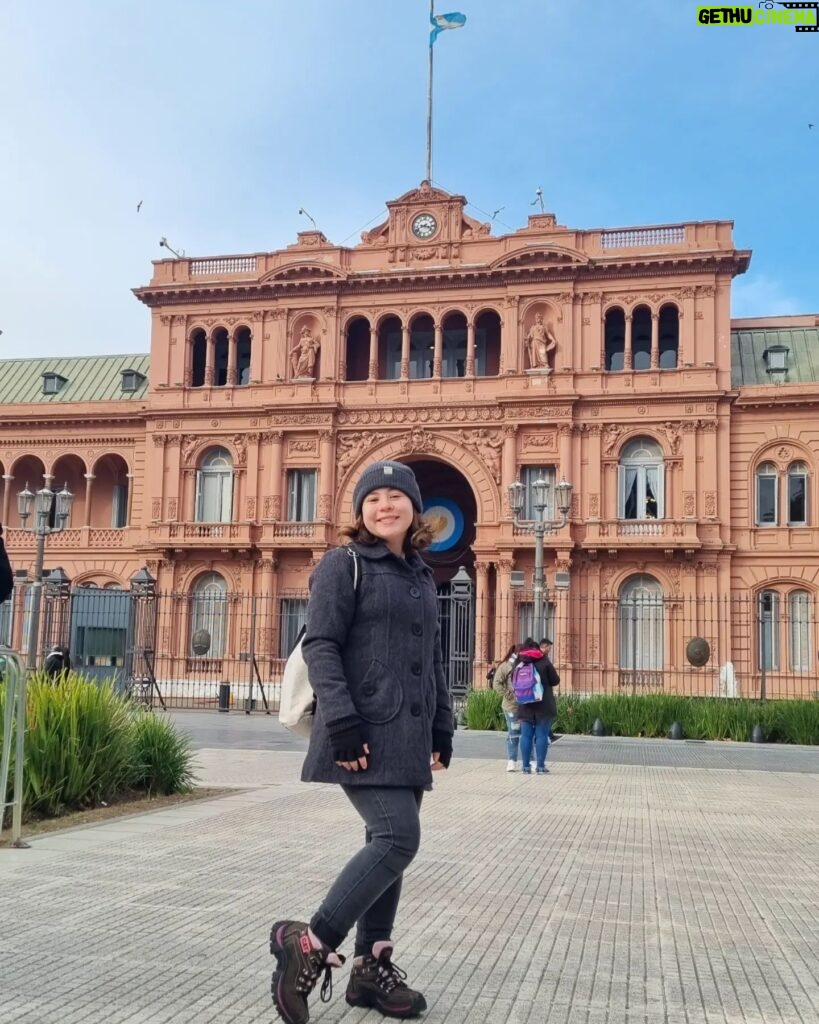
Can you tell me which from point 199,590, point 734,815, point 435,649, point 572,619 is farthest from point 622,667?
point 435,649

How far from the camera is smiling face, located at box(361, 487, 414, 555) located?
4832mm

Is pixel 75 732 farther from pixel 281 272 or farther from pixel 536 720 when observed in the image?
pixel 281 272

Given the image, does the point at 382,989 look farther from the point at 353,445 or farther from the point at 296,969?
the point at 353,445

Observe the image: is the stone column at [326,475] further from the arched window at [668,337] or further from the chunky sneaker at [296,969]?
the chunky sneaker at [296,969]

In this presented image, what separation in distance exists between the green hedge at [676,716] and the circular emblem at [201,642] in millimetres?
13976

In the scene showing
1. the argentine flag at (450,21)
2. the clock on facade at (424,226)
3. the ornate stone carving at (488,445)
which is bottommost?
the ornate stone carving at (488,445)

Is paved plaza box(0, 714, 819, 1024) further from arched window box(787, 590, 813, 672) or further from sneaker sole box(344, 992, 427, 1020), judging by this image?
arched window box(787, 590, 813, 672)

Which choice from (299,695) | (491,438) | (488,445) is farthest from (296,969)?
(491,438)

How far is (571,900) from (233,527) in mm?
33624

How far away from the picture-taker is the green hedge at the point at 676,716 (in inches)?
925

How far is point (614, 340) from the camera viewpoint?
3884 cm

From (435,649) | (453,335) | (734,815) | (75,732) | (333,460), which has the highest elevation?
(453,335)

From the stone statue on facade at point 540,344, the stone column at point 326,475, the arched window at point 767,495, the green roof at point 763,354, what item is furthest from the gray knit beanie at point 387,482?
the green roof at point 763,354

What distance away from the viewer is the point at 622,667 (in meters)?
36.4
